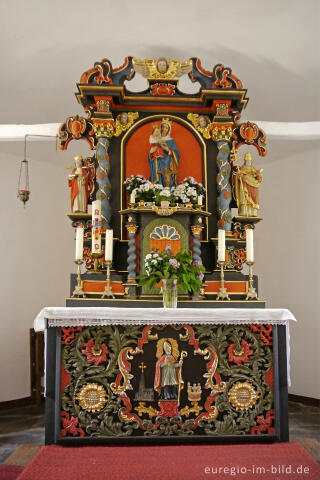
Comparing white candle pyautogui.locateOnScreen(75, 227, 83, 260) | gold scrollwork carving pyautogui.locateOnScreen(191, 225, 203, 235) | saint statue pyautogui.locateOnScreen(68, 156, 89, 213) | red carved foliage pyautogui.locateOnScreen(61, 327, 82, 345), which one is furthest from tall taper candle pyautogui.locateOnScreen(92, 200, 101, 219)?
red carved foliage pyautogui.locateOnScreen(61, 327, 82, 345)

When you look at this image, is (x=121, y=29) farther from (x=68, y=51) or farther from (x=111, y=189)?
(x=111, y=189)

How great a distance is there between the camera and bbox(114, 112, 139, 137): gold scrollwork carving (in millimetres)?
6164

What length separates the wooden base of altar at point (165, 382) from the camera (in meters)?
3.96

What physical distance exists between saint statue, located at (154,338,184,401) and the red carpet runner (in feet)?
1.43

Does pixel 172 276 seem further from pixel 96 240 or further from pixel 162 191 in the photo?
pixel 162 191

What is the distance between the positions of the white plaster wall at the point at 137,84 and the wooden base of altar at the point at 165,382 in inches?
164

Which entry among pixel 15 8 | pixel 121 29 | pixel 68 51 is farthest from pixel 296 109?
pixel 15 8

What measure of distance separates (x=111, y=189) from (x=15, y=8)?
8.39 feet

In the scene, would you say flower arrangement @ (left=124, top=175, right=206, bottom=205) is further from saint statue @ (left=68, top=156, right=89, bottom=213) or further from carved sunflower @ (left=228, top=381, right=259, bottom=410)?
carved sunflower @ (left=228, top=381, right=259, bottom=410)

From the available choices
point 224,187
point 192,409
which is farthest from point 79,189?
point 192,409

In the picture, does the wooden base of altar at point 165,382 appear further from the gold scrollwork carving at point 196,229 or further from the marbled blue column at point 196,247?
the gold scrollwork carving at point 196,229

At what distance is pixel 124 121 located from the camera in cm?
620

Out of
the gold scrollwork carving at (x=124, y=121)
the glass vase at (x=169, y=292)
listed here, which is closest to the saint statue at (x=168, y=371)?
the glass vase at (x=169, y=292)

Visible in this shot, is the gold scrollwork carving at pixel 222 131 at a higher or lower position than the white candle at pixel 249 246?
higher
